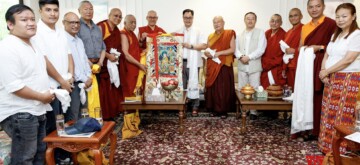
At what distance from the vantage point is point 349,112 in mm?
2504

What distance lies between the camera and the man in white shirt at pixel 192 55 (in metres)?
4.13

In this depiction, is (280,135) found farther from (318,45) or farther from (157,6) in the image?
(157,6)

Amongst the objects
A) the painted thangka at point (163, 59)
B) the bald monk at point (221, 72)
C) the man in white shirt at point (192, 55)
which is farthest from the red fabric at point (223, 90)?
the painted thangka at point (163, 59)

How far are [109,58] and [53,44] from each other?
1.34 m

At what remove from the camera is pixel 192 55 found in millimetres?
4148

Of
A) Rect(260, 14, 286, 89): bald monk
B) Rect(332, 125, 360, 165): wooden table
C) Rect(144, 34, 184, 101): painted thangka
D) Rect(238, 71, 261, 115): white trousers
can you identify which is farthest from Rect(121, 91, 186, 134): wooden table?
Rect(332, 125, 360, 165): wooden table

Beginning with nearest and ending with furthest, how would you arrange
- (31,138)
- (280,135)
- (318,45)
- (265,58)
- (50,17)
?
(31,138)
(50,17)
(318,45)
(280,135)
(265,58)

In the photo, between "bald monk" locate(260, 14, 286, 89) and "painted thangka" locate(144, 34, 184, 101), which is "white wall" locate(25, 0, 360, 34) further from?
"painted thangka" locate(144, 34, 184, 101)

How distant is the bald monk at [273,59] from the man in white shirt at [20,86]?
9.36 ft

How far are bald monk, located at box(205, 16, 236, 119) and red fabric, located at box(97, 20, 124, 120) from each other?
3.97 feet

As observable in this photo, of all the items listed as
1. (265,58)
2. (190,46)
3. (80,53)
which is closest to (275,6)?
(265,58)

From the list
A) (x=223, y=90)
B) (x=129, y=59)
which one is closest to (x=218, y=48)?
(x=223, y=90)

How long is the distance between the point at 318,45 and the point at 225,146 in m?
1.33

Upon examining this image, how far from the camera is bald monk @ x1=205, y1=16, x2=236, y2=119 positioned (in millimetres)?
4047
